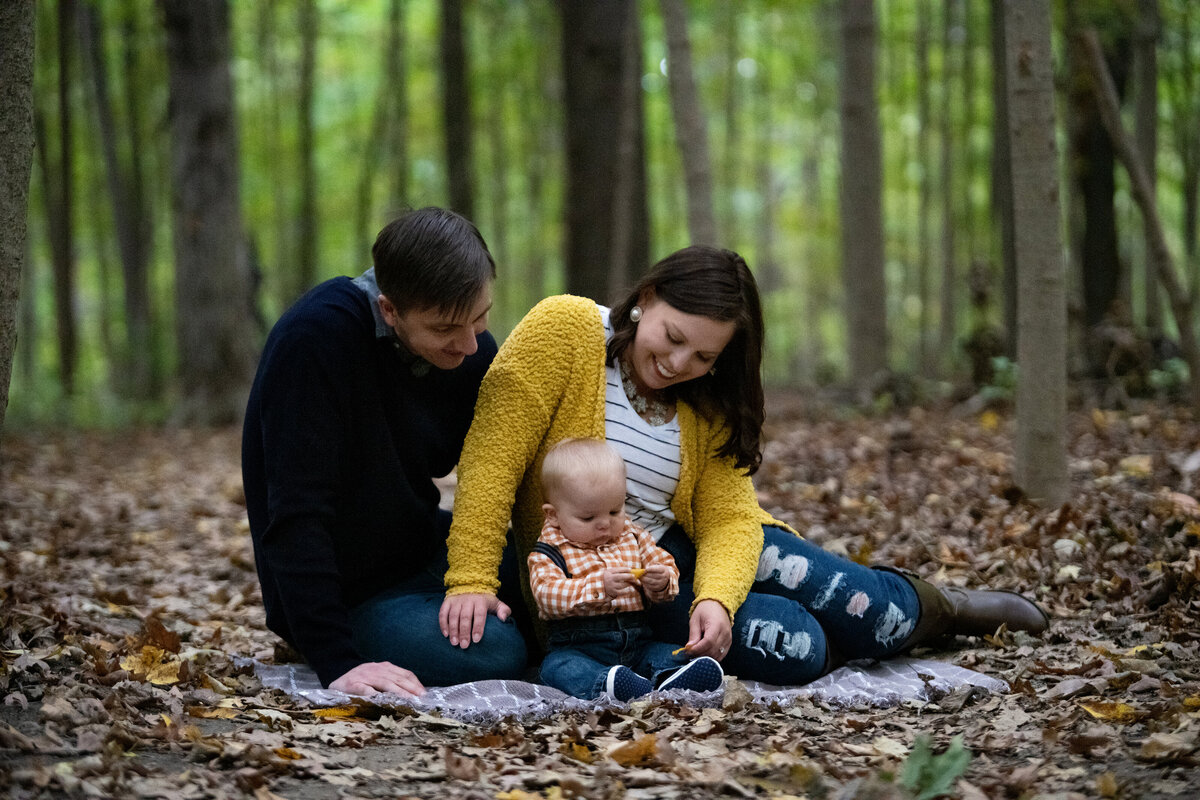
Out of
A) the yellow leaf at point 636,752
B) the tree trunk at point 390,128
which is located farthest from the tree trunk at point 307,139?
the yellow leaf at point 636,752

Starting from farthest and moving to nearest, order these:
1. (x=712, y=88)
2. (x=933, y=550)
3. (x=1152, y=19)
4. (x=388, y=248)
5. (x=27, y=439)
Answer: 1. (x=712, y=88)
2. (x=27, y=439)
3. (x=1152, y=19)
4. (x=933, y=550)
5. (x=388, y=248)

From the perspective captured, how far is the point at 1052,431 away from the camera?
200 inches

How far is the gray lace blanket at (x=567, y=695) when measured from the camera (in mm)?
3215

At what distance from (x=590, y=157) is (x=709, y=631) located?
672 centimetres

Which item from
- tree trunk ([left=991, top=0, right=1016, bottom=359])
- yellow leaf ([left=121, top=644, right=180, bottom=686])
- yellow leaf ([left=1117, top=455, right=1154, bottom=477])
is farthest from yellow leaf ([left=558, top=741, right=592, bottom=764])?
tree trunk ([left=991, top=0, right=1016, bottom=359])

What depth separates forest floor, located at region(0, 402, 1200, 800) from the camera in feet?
8.29

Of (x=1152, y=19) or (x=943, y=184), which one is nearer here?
(x=1152, y=19)

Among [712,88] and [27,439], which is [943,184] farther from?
[27,439]

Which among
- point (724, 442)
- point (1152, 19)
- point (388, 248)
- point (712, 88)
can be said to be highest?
point (712, 88)

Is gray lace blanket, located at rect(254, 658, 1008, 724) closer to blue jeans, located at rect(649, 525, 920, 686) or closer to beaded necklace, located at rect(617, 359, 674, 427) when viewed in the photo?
blue jeans, located at rect(649, 525, 920, 686)

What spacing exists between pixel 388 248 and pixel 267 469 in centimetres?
76

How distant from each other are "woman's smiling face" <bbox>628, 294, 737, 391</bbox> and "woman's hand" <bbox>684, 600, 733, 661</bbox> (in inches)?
28.9

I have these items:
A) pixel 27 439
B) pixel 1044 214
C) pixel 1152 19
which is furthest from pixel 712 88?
pixel 1044 214

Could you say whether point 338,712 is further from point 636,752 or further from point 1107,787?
point 1107,787
